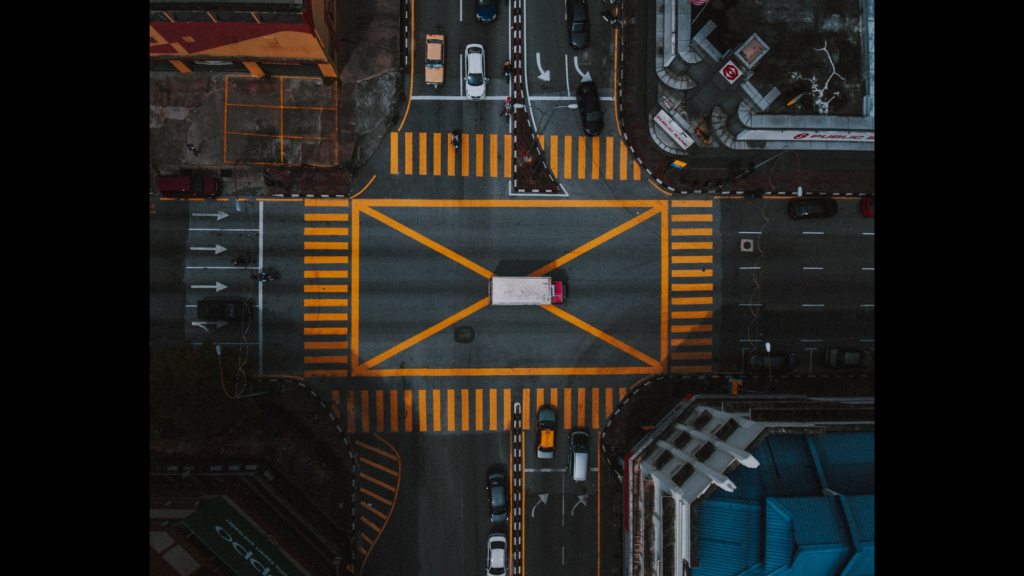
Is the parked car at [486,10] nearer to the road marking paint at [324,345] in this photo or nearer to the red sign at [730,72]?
the red sign at [730,72]

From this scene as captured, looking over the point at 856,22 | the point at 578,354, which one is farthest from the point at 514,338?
the point at 856,22

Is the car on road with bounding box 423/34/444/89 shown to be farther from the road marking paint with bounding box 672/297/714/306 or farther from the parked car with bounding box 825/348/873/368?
the parked car with bounding box 825/348/873/368

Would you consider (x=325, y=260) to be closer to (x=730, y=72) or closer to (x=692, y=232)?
(x=692, y=232)

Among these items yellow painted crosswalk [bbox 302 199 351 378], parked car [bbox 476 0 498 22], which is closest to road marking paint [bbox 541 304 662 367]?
yellow painted crosswalk [bbox 302 199 351 378]

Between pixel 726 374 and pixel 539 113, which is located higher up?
pixel 539 113

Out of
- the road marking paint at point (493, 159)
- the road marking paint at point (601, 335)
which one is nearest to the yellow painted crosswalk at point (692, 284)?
the road marking paint at point (601, 335)

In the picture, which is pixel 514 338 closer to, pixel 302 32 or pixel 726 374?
pixel 726 374

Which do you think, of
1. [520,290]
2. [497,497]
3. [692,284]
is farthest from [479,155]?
[497,497]
